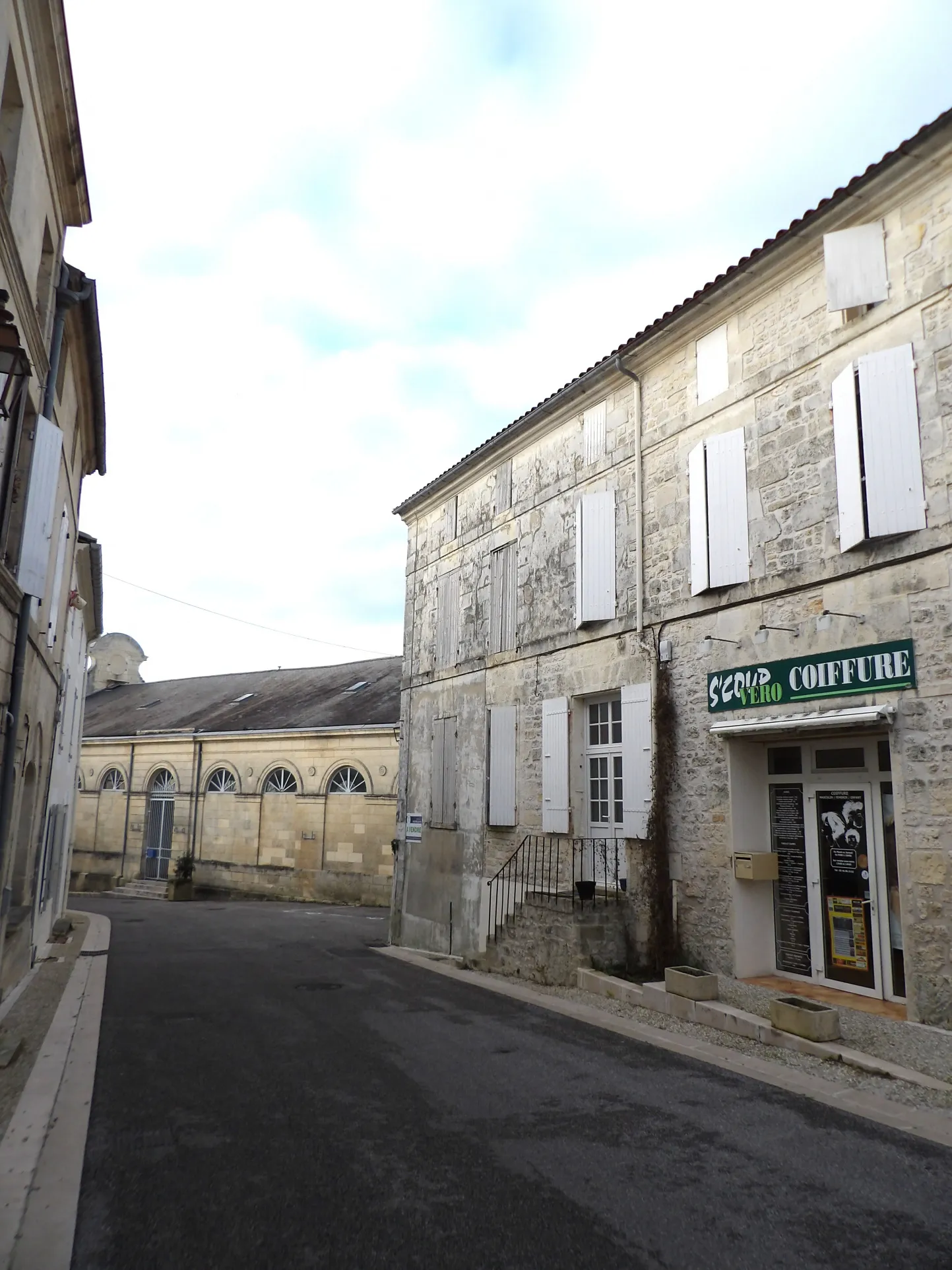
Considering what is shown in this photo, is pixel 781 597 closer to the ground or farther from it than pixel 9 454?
closer to the ground

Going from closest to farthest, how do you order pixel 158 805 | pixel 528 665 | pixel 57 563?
pixel 57 563
pixel 528 665
pixel 158 805

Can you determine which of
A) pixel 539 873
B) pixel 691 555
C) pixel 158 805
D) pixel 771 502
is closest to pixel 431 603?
pixel 539 873

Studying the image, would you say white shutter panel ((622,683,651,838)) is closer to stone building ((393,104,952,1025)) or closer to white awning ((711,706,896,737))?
stone building ((393,104,952,1025))

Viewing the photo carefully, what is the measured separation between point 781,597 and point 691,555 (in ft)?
4.24

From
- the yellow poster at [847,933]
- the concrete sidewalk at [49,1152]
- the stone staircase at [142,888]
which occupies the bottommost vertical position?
the stone staircase at [142,888]

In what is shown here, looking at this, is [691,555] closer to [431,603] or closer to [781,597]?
[781,597]

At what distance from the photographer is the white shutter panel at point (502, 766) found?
456 inches

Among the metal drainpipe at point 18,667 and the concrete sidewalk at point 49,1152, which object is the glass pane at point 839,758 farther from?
the metal drainpipe at point 18,667

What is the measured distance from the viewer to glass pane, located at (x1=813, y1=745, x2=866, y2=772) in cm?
759

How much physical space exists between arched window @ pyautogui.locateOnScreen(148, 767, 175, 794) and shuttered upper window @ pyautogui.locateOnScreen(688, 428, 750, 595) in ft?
76.6

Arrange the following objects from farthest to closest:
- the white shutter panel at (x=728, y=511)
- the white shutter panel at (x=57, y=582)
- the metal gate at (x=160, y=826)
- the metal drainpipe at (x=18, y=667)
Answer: the metal gate at (x=160, y=826) → the white shutter panel at (x=57, y=582) → the white shutter panel at (x=728, y=511) → the metal drainpipe at (x=18, y=667)

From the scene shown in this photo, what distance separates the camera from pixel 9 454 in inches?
264

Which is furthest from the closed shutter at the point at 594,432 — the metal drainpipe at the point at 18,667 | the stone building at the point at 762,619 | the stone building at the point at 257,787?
the stone building at the point at 257,787

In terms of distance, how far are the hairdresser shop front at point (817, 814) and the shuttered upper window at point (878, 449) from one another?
1012 millimetres
